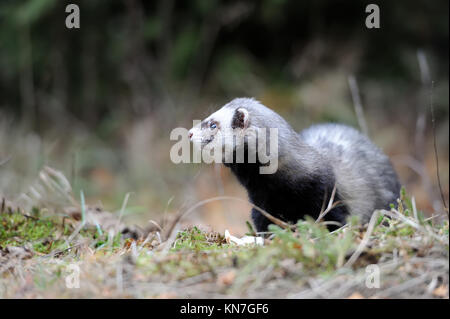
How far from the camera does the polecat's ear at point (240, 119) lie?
407 centimetres

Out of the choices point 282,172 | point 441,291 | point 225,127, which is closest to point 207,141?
point 225,127

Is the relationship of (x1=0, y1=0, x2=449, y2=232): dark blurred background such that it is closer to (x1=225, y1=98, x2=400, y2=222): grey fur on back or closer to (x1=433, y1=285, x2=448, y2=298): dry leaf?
(x1=225, y1=98, x2=400, y2=222): grey fur on back

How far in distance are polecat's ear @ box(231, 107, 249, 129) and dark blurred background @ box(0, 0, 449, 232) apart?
4130 millimetres

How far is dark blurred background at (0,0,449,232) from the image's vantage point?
870 centimetres

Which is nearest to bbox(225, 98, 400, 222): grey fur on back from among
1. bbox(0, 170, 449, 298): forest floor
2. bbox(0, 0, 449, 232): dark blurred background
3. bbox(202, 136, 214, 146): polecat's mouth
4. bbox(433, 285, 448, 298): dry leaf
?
bbox(202, 136, 214, 146): polecat's mouth

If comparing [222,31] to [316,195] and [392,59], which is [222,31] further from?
[316,195]

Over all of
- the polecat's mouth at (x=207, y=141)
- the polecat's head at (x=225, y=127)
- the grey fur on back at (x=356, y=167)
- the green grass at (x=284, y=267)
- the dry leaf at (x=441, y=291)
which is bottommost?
the dry leaf at (x=441, y=291)

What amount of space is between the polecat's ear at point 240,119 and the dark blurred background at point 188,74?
4130 millimetres

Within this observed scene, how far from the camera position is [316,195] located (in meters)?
4.13

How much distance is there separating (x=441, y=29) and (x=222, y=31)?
12.3 ft

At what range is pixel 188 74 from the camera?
9.60m

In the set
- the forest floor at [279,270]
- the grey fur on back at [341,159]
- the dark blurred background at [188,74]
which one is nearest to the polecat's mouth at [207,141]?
the grey fur on back at [341,159]

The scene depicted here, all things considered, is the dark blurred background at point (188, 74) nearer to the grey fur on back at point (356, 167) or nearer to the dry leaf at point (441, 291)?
the grey fur on back at point (356, 167)
